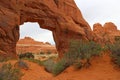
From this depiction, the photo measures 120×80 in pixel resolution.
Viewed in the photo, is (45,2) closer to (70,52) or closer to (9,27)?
(9,27)

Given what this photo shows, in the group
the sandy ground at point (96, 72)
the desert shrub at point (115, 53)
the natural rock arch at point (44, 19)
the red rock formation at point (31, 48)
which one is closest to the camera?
the sandy ground at point (96, 72)

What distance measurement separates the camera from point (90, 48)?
13445 millimetres

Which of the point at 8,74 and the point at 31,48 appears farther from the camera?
the point at 31,48

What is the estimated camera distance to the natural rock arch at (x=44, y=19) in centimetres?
2681

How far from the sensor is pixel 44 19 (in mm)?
29609

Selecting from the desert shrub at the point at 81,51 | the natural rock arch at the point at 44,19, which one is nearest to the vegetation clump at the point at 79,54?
the desert shrub at the point at 81,51

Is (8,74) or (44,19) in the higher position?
(44,19)

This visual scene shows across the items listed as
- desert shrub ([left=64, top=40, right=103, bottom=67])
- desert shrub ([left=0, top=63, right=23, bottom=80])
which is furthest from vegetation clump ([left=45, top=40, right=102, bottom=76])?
desert shrub ([left=0, top=63, right=23, bottom=80])

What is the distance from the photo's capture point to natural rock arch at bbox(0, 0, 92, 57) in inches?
1056

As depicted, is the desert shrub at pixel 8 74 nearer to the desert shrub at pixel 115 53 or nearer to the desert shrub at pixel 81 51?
the desert shrub at pixel 81 51

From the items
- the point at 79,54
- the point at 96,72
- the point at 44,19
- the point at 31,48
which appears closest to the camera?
the point at 96,72

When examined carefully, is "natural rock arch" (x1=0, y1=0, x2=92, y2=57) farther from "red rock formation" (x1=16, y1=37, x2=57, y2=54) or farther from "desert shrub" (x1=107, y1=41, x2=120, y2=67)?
"red rock formation" (x1=16, y1=37, x2=57, y2=54)

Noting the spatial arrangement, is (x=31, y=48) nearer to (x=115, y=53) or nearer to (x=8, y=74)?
(x=115, y=53)

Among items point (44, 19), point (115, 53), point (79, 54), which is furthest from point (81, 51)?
point (44, 19)
